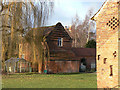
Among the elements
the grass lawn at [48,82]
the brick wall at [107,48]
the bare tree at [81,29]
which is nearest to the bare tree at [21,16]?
the grass lawn at [48,82]

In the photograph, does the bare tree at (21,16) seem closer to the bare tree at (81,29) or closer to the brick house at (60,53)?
the brick house at (60,53)

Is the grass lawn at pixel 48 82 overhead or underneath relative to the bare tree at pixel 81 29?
underneath

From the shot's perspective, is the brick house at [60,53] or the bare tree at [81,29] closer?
the brick house at [60,53]

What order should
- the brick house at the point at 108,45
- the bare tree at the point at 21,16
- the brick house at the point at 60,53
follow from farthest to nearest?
the brick house at the point at 60,53, the bare tree at the point at 21,16, the brick house at the point at 108,45

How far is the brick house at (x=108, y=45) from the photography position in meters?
8.35

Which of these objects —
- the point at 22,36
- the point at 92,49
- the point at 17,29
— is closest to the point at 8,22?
the point at 17,29

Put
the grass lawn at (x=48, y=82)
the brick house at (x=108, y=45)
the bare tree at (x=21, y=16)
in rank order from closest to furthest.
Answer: the brick house at (x=108, y=45) → the bare tree at (x=21, y=16) → the grass lawn at (x=48, y=82)

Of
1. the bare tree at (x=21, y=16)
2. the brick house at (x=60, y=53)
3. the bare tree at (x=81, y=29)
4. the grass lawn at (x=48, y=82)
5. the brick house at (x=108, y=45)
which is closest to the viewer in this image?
the brick house at (x=108, y=45)

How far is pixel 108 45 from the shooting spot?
8.59m

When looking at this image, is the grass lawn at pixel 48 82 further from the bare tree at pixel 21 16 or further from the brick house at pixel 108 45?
the brick house at pixel 108 45

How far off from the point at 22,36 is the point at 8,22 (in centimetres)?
281

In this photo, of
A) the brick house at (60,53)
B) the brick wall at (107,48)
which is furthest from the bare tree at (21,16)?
the brick house at (60,53)

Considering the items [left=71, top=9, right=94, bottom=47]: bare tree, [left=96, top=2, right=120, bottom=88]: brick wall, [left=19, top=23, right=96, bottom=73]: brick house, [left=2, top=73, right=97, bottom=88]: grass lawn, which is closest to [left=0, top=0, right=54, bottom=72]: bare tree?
[left=2, top=73, right=97, bottom=88]: grass lawn

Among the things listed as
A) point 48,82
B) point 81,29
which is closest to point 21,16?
point 48,82
